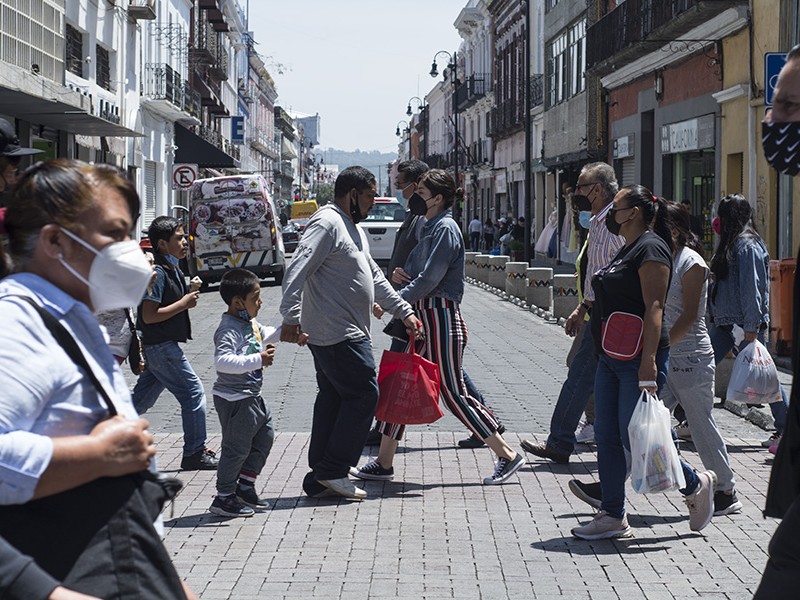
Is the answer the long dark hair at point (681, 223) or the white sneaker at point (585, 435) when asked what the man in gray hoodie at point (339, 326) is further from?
the white sneaker at point (585, 435)

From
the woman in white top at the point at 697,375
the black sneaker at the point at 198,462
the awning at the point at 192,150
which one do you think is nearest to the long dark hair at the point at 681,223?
the woman in white top at the point at 697,375

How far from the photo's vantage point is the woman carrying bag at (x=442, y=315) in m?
7.79

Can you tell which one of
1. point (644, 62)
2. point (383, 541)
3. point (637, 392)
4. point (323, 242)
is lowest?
point (383, 541)

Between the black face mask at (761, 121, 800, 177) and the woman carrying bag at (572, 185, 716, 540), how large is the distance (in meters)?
3.09

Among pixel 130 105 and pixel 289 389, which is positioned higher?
pixel 130 105

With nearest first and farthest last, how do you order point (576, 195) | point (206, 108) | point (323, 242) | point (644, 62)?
1. point (323, 242)
2. point (576, 195)
3. point (644, 62)
4. point (206, 108)

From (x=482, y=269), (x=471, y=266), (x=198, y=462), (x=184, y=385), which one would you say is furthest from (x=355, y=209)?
(x=471, y=266)

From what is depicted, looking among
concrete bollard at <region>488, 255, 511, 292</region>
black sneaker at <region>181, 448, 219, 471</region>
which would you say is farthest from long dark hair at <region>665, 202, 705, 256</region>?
concrete bollard at <region>488, 255, 511, 292</region>

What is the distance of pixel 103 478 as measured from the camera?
2533 millimetres

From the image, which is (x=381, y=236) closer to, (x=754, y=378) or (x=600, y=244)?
(x=754, y=378)

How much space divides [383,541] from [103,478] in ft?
12.8

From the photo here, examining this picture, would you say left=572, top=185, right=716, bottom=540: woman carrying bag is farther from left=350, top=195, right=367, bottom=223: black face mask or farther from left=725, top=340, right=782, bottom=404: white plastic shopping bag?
left=725, top=340, right=782, bottom=404: white plastic shopping bag

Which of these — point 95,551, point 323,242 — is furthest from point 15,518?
point 323,242

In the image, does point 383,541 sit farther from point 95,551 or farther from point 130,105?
point 130,105
